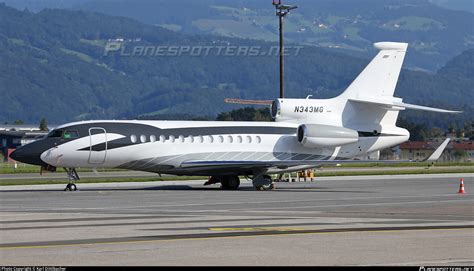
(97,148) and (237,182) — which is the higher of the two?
(97,148)

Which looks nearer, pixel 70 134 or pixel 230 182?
pixel 70 134

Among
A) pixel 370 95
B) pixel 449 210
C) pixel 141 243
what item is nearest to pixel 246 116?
pixel 370 95

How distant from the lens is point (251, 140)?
46531 millimetres

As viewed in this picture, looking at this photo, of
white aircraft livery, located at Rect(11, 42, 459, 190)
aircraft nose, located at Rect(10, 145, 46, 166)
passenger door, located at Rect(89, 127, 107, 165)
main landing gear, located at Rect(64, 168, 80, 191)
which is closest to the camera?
aircraft nose, located at Rect(10, 145, 46, 166)

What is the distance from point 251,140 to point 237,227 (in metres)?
21.3

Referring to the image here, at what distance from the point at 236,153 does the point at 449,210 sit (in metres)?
15.7

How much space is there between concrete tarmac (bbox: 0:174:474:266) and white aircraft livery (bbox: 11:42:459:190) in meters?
1.59

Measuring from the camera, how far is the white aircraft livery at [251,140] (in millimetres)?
43562

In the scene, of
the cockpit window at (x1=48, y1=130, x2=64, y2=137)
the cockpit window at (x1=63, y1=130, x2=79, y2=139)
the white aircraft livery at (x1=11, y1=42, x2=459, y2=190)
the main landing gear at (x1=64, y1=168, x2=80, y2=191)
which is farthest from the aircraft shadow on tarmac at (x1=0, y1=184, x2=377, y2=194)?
the cockpit window at (x1=48, y1=130, x2=64, y2=137)

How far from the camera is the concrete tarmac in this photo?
19406mm

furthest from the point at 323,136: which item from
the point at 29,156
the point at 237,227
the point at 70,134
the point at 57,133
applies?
the point at 237,227

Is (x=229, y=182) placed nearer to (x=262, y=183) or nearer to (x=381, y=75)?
(x=262, y=183)

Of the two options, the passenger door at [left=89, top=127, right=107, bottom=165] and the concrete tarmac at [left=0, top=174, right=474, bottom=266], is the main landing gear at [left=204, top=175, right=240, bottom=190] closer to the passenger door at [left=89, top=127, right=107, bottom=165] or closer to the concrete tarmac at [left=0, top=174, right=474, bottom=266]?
the concrete tarmac at [left=0, top=174, right=474, bottom=266]

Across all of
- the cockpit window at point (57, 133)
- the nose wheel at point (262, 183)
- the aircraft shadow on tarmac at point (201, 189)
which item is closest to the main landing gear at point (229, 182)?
the aircraft shadow on tarmac at point (201, 189)
